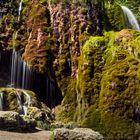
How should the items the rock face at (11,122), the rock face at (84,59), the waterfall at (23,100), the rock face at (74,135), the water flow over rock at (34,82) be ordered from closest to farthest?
the rock face at (74,135), the rock face at (11,122), the rock face at (84,59), the waterfall at (23,100), the water flow over rock at (34,82)

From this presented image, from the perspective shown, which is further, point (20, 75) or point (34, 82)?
point (34, 82)

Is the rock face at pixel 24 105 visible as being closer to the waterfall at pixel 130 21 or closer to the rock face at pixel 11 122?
the rock face at pixel 11 122

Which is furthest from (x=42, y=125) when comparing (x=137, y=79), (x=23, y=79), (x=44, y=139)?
(x=23, y=79)

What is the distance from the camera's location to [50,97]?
3048 cm

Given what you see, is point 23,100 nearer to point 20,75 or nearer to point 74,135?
point 20,75

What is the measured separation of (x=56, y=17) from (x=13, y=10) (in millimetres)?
19034

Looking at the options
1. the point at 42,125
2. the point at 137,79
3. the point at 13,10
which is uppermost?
the point at 13,10

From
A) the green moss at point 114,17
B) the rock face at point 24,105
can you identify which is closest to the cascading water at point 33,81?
the rock face at point 24,105

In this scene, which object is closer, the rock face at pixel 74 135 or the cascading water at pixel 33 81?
the rock face at pixel 74 135

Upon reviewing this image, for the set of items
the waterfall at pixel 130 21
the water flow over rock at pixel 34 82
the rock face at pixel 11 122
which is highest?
the waterfall at pixel 130 21

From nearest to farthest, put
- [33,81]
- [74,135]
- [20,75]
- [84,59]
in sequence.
→ [74,135]
[84,59]
[20,75]
[33,81]

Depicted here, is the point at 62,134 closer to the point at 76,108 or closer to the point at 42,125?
the point at 42,125

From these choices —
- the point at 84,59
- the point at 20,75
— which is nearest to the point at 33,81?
the point at 20,75

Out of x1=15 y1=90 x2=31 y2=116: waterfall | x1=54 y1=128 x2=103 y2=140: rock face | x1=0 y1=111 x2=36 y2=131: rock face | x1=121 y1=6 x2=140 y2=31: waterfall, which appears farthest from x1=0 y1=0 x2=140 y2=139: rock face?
x1=54 y1=128 x2=103 y2=140: rock face
